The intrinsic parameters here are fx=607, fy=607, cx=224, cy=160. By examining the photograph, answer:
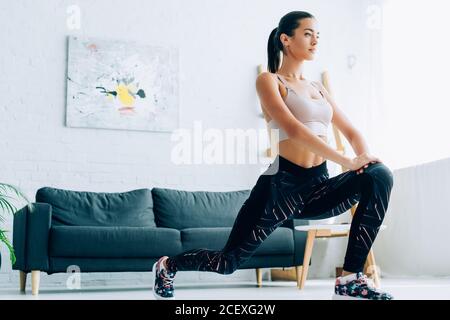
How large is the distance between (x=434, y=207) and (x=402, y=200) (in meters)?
0.41

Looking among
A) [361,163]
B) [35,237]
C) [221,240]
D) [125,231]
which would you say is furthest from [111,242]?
[361,163]

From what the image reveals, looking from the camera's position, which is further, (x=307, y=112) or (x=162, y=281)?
(x=162, y=281)

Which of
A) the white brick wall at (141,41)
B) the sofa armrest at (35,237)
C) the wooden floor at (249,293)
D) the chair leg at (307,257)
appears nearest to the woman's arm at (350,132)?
the wooden floor at (249,293)

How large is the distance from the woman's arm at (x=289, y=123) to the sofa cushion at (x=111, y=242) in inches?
76.6

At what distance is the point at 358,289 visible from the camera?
1802 millimetres

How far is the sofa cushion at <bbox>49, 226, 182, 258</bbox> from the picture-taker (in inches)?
140

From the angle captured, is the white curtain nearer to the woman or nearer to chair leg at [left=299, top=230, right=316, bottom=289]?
chair leg at [left=299, top=230, right=316, bottom=289]

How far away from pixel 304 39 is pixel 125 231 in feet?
6.88

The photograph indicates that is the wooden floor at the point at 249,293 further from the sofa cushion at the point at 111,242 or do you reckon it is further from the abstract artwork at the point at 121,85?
the abstract artwork at the point at 121,85

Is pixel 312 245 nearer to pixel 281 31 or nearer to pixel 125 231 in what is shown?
pixel 125 231

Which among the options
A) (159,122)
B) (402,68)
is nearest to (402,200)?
(402,68)

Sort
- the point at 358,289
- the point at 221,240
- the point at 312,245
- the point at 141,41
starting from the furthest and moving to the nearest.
A: 1. the point at 141,41
2. the point at 221,240
3. the point at 312,245
4. the point at 358,289

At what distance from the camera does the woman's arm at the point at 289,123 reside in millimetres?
1814

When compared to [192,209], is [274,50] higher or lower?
higher
